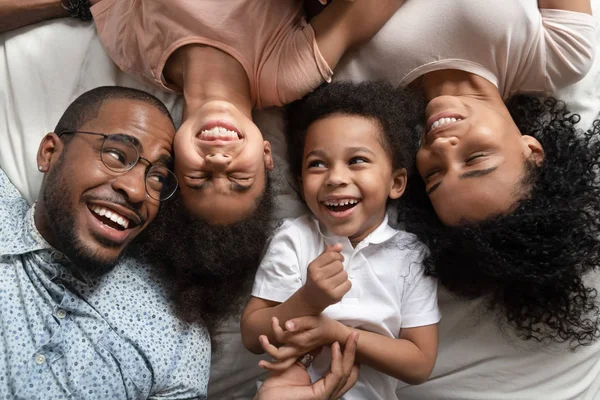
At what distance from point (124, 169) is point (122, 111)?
16cm

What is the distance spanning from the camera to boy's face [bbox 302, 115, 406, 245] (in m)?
1.40

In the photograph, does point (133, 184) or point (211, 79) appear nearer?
point (133, 184)

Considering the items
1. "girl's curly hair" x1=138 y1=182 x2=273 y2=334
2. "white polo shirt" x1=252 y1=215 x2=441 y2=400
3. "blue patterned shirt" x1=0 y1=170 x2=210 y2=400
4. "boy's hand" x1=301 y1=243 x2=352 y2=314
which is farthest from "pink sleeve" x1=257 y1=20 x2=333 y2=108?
"blue patterned shirt" x1=0 y1=170 x2=210 y2=400

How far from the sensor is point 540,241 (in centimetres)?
135

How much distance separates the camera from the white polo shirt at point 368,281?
1.44 m

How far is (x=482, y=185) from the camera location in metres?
1.36

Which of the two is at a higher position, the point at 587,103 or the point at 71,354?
the point at 587,103

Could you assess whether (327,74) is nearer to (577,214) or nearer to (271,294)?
(271,294)

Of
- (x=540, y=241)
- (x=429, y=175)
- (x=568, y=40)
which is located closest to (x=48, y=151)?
(x=429, y=175)

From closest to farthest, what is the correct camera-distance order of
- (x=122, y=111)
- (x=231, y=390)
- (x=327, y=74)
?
(x=122, y=111) < (x=327, y=74) < (x=231, y=390)

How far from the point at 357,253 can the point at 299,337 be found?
0.29 metres

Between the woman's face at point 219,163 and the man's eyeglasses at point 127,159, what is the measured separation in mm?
46

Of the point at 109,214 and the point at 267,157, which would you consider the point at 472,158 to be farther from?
the point at 109,214

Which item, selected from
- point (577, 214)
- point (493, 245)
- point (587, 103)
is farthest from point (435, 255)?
point (587, 103)
